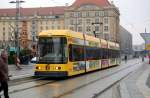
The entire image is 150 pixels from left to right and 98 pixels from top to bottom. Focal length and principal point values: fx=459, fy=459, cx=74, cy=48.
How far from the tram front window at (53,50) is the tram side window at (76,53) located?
3.04 feet

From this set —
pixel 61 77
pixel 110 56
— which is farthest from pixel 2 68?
pixel 110 56

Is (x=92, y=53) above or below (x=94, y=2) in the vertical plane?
below

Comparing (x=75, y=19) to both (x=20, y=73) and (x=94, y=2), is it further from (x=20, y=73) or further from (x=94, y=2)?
(x=20, y=73)

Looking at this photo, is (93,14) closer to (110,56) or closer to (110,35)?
(110,35)

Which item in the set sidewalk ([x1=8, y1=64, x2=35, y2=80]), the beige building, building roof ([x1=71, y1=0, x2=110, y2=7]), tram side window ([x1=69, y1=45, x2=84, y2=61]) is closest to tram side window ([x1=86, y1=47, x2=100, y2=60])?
tram side window ([x1=69, y1=45, x2=84, y2=61])

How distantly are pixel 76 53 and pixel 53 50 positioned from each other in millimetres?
3447

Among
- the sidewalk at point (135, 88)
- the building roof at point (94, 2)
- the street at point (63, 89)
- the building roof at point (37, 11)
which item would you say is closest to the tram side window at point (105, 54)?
the sidewalk at point (135, 88)

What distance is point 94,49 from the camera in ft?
134

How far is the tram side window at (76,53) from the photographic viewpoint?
30.3m

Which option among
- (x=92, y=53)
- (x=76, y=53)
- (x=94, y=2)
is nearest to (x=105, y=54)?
(x=92, y=53)

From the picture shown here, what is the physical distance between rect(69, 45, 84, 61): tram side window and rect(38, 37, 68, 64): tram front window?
925mm

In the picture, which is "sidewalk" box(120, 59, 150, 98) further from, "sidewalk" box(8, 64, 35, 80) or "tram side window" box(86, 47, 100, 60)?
"tram side window" box(86, 47, 100, 60)

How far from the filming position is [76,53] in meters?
32.3

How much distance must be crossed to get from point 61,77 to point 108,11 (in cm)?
15008
